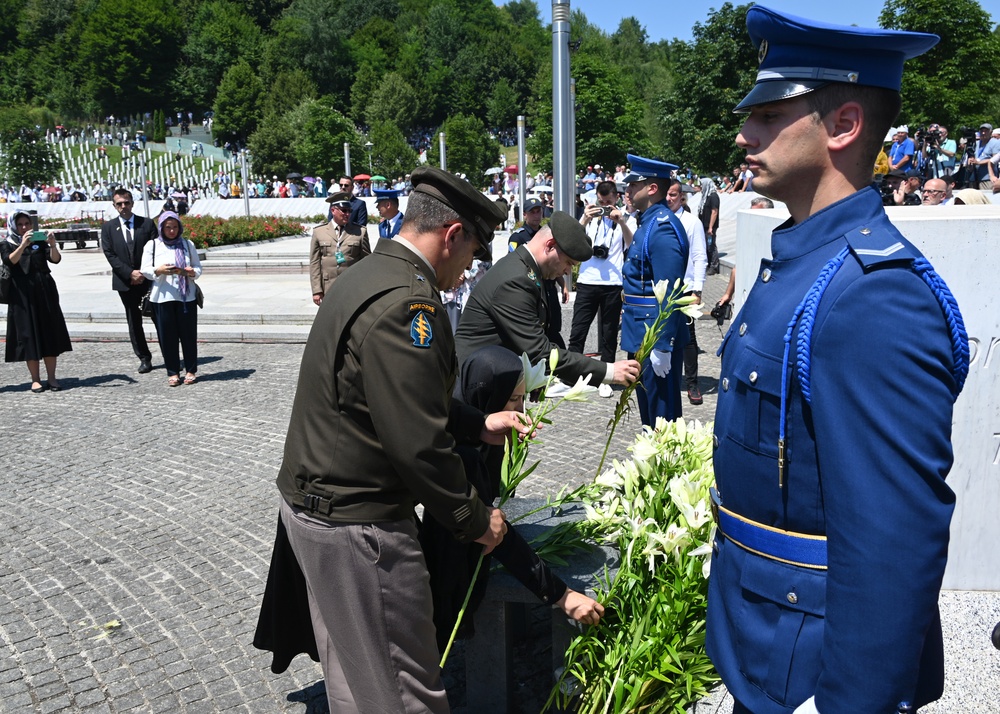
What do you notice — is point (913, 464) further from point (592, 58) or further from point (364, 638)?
point (592, 58)

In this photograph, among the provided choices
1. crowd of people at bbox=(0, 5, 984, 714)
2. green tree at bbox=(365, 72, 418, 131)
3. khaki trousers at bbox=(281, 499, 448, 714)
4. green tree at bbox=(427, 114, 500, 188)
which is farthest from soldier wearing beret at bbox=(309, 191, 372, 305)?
green tree at bbox=(365, 72, 418, 131)

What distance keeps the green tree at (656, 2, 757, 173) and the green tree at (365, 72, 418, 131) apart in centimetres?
5742

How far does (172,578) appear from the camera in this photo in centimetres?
496

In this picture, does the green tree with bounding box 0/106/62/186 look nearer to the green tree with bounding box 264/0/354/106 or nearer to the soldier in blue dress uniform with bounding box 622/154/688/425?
the soldier in blue dress uniform with bounding box 622/154/688/425

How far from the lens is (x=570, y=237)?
4.89 meters

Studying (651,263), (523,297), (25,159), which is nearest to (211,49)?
(25,159)

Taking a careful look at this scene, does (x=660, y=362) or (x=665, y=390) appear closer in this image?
(x=660, y=362)

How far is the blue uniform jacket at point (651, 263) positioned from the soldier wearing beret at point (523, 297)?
6.11 feet

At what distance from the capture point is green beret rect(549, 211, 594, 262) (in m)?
4.88

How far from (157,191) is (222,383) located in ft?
174

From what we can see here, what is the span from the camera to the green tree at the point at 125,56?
369ft

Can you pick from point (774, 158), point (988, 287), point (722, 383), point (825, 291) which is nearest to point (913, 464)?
point (825, 291)

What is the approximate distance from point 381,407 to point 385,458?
20 cm

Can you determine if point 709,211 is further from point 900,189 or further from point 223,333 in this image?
point 223,333
